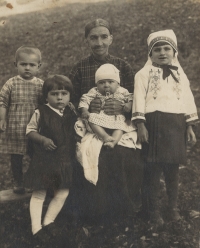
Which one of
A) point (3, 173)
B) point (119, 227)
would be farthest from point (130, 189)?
point (3, 173)

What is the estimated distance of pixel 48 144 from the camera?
2.94 m

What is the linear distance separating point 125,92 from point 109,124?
33 centimetres

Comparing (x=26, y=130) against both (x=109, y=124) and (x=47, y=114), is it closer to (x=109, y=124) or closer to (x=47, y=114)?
(x=47, y=114)

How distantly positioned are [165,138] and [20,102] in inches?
48.9

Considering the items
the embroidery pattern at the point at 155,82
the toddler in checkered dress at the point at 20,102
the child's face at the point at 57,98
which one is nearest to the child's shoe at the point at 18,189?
the toddler in checkered dress at the point at 20,102

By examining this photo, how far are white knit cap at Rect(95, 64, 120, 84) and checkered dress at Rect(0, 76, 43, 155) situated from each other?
51 centimetres

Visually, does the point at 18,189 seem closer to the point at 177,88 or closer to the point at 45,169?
the point at 45,169

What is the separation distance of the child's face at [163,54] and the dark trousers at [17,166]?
4.68ft

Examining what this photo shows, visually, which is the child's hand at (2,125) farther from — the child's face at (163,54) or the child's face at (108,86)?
the child's face at (163,54)

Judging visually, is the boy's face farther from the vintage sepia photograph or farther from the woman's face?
the woman's face

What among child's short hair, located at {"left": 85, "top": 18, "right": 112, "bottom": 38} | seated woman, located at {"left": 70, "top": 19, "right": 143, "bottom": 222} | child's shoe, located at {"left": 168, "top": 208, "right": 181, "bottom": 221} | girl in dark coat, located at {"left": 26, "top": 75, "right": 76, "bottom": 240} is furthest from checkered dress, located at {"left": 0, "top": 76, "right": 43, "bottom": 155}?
Answer: child's shoe, located at {"left": 168, "top": 208, "right": 181, "bottom": 221}

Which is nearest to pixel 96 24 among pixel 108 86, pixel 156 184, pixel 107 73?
pixel 107 73

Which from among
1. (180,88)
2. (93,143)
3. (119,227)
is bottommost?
(119,227)

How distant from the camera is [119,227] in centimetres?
308
